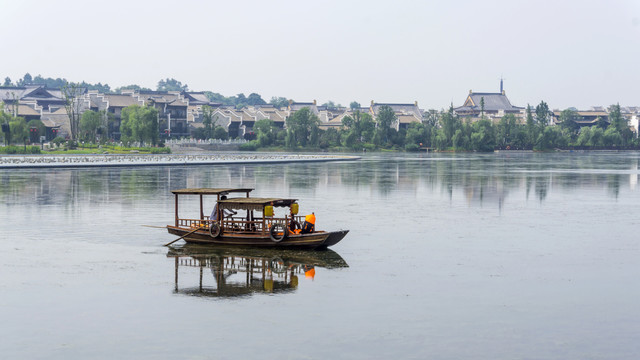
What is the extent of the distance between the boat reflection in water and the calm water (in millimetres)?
65

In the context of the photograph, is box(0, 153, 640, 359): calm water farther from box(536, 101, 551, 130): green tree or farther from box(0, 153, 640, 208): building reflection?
box(536, 101, 551, 130): green tree

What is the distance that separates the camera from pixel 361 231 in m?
26.2

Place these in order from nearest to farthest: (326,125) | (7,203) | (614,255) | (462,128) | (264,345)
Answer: (264,345), (614,255), (7,203), (462,128), (326,125)

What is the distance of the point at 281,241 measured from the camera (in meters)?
21.2

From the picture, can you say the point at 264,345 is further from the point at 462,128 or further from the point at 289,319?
the point at 462,128

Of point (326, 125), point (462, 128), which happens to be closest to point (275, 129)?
point (326, 125)

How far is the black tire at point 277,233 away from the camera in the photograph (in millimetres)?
21125

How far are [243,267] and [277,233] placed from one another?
2339 mm

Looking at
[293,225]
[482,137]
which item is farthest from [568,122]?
[293,225]

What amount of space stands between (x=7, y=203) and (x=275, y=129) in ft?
415

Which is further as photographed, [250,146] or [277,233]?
[250,146]

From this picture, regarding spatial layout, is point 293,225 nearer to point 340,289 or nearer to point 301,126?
point 340,289

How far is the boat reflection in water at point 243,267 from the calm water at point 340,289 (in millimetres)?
65

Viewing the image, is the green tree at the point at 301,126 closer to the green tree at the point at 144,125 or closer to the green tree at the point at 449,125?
the green tree at the point at 449,125
